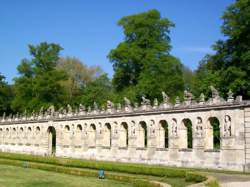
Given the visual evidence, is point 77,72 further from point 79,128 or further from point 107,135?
point 107,135

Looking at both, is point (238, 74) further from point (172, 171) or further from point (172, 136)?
point (172, 171)

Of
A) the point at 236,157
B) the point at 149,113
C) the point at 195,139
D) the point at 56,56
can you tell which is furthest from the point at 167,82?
the point at 56,56

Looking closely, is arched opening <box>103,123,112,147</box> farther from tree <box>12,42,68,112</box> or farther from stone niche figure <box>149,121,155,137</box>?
tree <box>12,42,68,112</box>

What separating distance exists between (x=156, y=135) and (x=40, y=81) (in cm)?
3639

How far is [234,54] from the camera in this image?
42.2 metres

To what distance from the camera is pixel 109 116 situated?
149 feet

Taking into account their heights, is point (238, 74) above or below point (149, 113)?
above

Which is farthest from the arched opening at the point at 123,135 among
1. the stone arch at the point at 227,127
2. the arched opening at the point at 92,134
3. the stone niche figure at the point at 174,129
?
the stone arch at the point at 227,127

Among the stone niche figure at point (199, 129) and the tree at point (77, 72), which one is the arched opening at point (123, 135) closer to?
the stone niche figure at point (199, 129)

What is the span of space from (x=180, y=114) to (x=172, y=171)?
29.6ft

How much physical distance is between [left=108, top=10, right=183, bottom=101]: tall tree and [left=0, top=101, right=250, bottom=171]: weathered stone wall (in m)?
8.26

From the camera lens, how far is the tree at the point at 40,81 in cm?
7144

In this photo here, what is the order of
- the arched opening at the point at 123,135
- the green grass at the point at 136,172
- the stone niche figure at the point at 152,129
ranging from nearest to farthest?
the green grass at the point at 136,172
the stone niche figure at the point at 152,129
the arched opening at the point at 123,135

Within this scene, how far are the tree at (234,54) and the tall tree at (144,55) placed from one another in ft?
29.5
